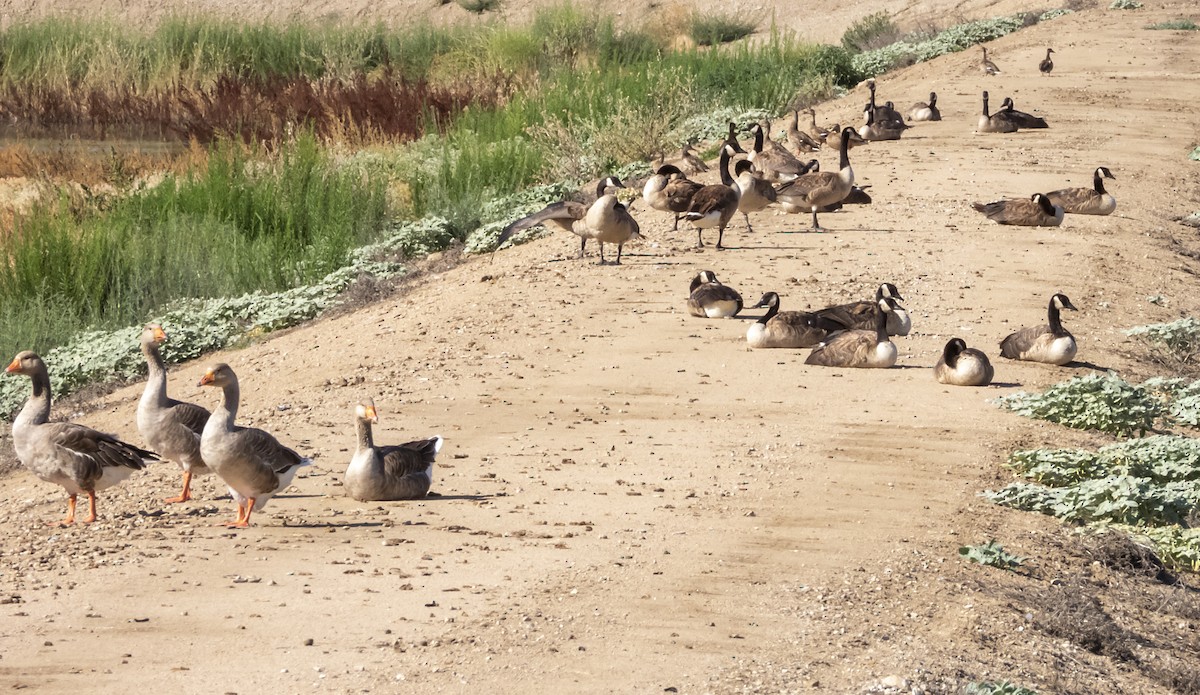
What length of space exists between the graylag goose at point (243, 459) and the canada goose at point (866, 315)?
5.98m

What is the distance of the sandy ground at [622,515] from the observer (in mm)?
7074

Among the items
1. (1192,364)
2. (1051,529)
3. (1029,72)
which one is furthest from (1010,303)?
(1029,72)

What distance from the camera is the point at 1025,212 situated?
18312mm

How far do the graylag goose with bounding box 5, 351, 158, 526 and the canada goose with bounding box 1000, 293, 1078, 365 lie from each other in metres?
7.17

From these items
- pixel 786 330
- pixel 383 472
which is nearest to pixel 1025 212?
pixel 786 330

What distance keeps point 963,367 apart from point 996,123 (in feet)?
42.6

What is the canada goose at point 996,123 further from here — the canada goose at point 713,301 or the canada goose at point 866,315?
the canada goose at point 866,315

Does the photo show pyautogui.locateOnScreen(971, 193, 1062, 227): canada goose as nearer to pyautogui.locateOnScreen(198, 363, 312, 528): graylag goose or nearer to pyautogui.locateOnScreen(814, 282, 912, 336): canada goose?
pyautogui.locateOnScreen(814, 282, 912, 336): canada goose

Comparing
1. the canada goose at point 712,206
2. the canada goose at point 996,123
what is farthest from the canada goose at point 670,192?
the canada goose at point 996,123

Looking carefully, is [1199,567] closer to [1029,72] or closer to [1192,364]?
[1192,364]

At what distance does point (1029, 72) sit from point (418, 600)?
24758 mm

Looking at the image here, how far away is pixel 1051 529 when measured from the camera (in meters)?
9.48

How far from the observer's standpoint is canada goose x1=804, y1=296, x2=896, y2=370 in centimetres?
1289

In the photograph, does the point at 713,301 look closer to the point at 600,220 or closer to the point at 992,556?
the point at 600,220
